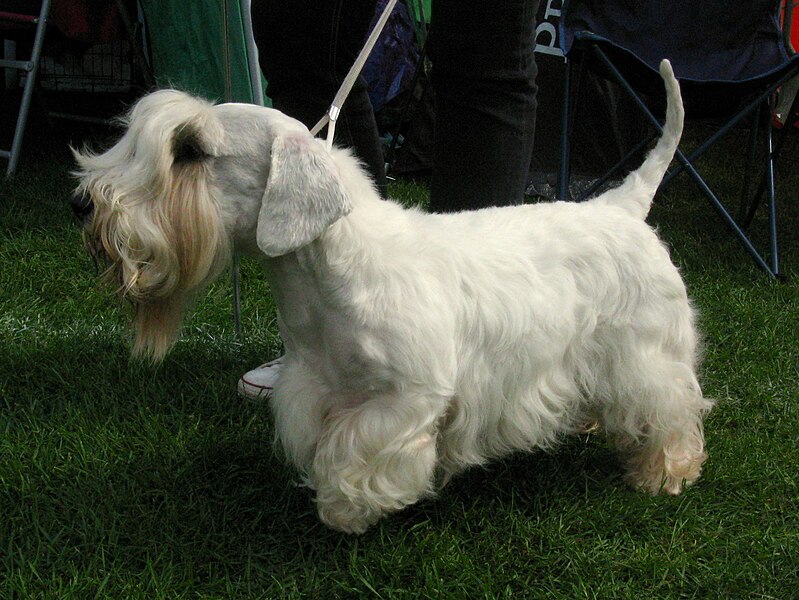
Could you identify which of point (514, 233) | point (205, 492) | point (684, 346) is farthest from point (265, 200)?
point (684, 346)

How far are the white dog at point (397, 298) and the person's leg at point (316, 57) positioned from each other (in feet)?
1.95

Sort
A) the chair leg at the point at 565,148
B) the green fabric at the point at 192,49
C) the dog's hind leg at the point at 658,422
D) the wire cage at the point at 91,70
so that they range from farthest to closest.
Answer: the wire cage at the point at 91,70 < the green fabric at the point at 192,49 < the chair leg at the point at 565,148 < the dog's hind leg at the point at 658,422

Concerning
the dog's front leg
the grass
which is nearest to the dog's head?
the grass

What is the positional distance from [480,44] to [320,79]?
47 centimetres

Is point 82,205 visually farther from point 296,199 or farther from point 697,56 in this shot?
point 697,56

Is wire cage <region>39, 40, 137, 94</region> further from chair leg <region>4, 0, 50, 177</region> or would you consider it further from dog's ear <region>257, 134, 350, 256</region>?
dog's ear <region>257, 134, 350, 256</region>

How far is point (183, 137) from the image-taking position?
164cm

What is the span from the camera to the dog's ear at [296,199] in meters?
1.63

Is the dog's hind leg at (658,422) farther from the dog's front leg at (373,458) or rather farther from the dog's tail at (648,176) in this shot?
the dog's front leg at (373,458)

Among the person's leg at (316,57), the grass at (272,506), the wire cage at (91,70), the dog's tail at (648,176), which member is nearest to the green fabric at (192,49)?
the wire cage at (91,70)

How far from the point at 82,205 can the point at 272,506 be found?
2.88 ft

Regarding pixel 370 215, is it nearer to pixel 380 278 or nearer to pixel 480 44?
pixel 380 278

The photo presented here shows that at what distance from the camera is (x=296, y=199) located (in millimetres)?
1622

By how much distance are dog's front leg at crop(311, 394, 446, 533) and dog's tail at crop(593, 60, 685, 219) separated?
81cm
